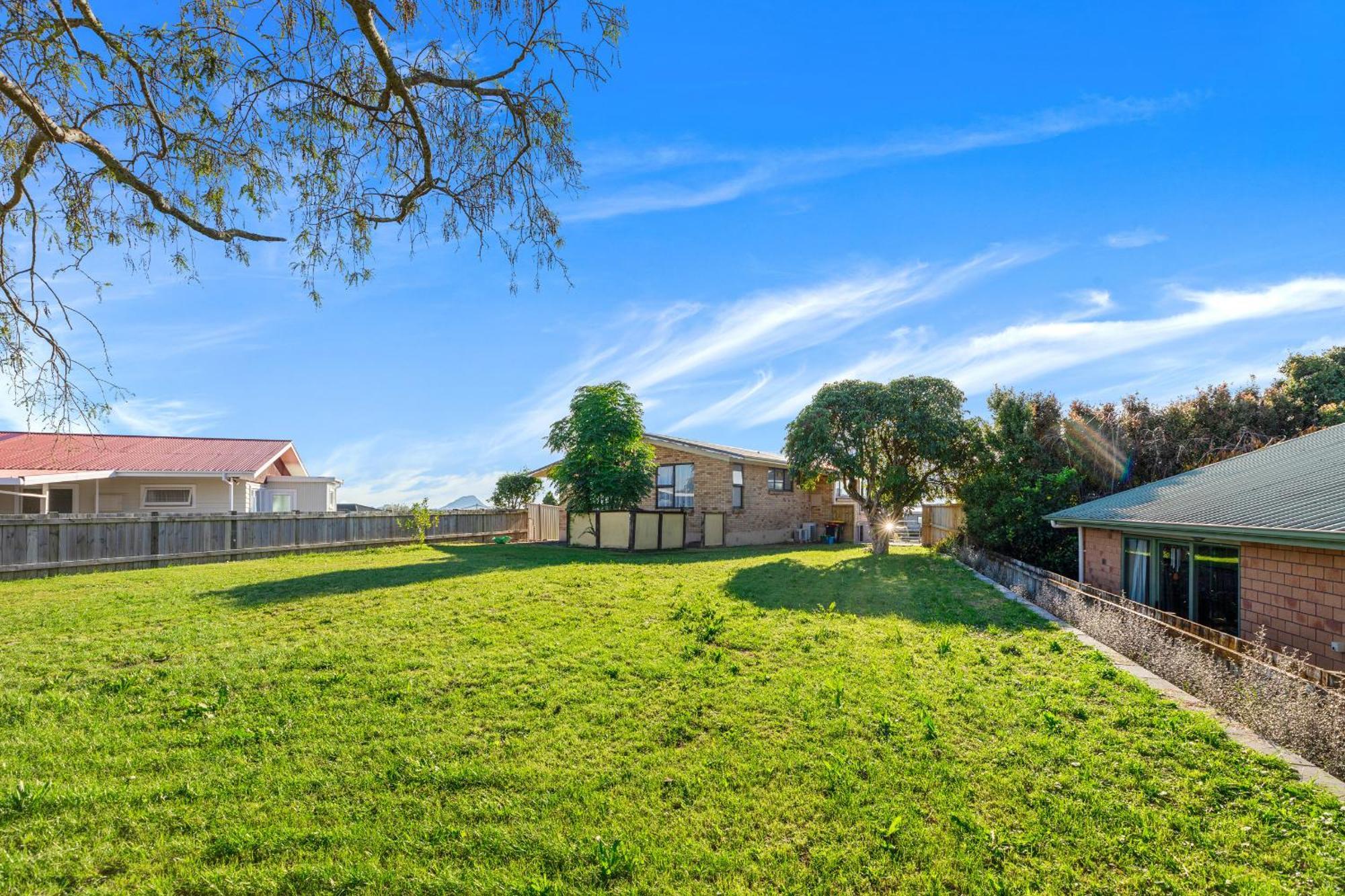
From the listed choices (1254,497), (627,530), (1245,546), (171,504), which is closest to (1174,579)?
(1254,497)

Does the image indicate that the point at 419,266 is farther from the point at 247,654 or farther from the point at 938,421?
the point at 938,421

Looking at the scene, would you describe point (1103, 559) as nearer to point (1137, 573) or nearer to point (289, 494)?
point (1137, 573)

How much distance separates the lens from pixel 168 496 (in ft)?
70.1

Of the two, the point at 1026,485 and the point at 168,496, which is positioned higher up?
the point at 1026,485

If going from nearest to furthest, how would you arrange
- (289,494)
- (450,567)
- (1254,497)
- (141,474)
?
(1254,497), (450,567), (141,474), (289,494)

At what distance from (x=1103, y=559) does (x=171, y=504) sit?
27.4m

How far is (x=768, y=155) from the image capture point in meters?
10.3

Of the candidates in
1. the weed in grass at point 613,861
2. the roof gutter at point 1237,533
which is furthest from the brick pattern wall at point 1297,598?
the weed in grass at point 613,861

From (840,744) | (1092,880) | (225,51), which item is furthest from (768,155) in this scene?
(1092,880)

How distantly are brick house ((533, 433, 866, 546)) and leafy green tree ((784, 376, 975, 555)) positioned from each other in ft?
9.55

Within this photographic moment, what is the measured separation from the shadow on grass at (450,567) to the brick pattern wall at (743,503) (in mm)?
2793

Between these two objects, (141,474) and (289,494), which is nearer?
(141,474)

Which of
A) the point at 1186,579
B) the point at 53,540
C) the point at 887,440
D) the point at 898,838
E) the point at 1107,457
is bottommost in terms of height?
the point at 898,838

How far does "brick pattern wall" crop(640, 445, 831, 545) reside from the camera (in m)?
25.3
